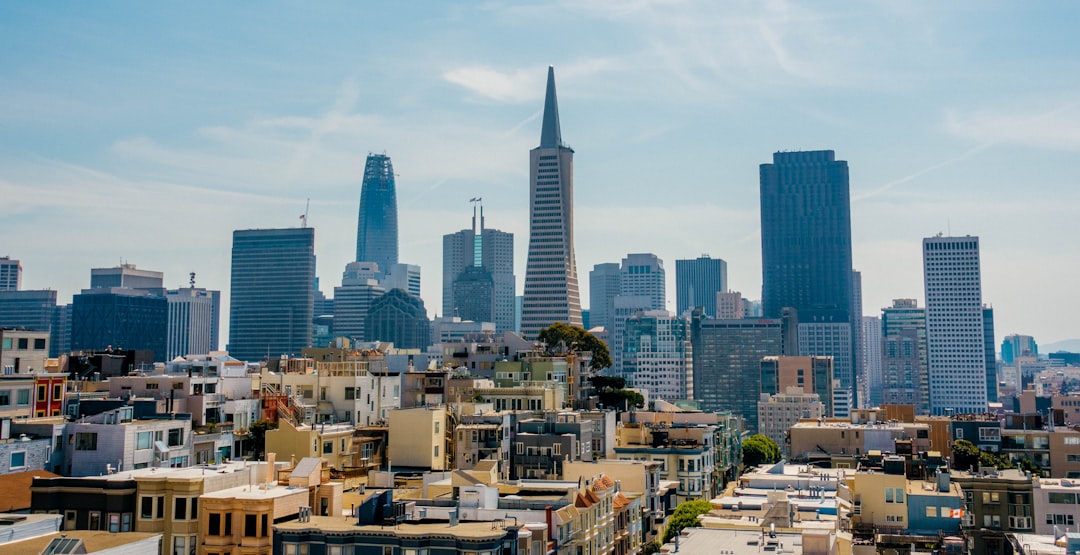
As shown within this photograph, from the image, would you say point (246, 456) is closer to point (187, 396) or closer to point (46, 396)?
point (187, 396)

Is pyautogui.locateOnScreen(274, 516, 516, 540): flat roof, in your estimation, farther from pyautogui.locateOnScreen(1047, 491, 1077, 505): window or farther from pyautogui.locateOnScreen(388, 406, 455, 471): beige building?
pyautogui.locateOnScreen(1047, 491, 1077, 505): window

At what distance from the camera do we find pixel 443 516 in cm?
6550

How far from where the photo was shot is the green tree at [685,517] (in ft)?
311

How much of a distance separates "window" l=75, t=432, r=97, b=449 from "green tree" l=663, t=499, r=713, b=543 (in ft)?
154

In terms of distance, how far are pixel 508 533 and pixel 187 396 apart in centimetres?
5601

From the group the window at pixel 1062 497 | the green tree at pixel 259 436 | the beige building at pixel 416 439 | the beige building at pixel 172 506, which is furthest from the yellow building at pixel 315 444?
the window at pixel 1062 497

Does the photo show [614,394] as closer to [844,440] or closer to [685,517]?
[844,440]

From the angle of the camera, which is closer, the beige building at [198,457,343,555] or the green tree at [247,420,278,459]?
the beige building at [198,457,343,555]

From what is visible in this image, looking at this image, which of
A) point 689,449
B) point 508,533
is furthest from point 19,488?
point 689,449

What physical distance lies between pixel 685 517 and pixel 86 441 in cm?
5082

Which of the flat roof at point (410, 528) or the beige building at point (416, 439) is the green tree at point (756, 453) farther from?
the flat roof at point (410, 528)

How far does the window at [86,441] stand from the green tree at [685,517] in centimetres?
4693

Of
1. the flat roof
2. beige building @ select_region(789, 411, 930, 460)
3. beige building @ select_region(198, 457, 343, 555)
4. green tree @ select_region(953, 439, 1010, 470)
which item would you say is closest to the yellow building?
beige building @ select_region(198, 457, 343, 555)

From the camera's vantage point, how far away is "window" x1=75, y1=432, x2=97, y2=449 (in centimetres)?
8069
